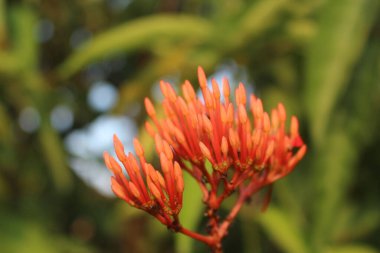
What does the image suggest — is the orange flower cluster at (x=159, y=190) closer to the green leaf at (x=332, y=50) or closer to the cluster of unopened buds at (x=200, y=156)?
the cluster of unopened buds at (x=200, y=156)

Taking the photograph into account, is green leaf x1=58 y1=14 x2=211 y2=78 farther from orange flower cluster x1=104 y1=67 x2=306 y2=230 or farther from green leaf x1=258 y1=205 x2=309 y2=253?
orange flower cluster x1=104 y1=67 x2=306 y2=230

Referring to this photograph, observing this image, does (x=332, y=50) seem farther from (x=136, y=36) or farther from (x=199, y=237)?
(x=199, y=237)

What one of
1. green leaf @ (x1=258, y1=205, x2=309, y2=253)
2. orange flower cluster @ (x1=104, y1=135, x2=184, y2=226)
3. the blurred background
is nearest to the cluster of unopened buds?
orange flower cluster @ (x1=104, y1=135, x2=184, y2=226)

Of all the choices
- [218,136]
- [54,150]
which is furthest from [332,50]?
[54,150]

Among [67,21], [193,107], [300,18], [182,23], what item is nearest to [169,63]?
[182,23]

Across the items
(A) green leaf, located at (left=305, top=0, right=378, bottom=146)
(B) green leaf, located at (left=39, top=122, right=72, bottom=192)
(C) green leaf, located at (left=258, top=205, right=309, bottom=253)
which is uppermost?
(A) green leaf, located at (left=305, top=0, right=378, bottom=146)

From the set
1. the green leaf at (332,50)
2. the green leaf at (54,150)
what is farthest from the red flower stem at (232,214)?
the green leaf at (54,150)

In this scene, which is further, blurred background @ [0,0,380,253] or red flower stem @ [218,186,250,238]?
blurred background @ [0,0,380,253]
